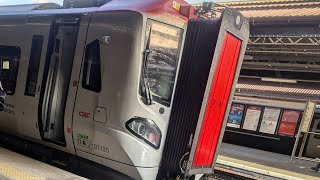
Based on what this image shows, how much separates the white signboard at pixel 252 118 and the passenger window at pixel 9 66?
31.5ft

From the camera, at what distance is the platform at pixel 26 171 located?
4.12m

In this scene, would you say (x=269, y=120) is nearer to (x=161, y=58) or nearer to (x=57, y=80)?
(x=161, y=58)

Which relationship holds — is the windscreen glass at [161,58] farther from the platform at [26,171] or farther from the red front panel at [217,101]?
the platform at [26,171]

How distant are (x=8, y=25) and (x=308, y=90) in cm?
1111

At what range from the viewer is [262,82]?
15383 mm

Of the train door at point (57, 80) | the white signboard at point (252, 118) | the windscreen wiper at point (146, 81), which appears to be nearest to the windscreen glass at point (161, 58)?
the windscreen wiper at point (146, 81)

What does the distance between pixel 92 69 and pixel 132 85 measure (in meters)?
0.67

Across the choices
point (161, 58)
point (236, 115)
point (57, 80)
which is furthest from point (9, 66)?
point (236, 115)

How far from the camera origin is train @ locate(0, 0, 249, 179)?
14.3ft

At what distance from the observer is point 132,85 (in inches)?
169

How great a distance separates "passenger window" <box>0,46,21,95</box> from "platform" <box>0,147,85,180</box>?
1222 millimetres

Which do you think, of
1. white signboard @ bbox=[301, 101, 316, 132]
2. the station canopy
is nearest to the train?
the station canopy

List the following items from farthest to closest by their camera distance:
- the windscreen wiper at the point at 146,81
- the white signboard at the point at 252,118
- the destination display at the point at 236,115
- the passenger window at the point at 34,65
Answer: the destination display at the point at 236,115 → the white signboard at the point at 252,118 → the passenger window at the point at 34,65 → the windscreen wiper at the point at 146,81

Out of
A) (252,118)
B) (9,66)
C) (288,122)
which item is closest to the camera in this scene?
(9,66)
